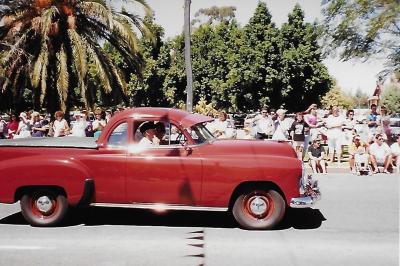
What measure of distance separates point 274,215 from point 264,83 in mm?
35661

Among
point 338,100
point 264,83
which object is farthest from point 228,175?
point 338,100

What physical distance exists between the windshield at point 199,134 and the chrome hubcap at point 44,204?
2.25 m

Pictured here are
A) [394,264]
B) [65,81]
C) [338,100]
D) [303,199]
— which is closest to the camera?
[394,264]

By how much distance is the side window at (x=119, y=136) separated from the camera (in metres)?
6.51

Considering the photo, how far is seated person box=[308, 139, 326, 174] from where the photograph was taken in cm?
1168

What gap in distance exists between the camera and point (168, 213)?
24.4 ft

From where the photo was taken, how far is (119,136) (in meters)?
6.56

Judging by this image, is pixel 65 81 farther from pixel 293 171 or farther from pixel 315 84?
pixel 315 84

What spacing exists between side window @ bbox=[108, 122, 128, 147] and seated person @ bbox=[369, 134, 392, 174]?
7555mm

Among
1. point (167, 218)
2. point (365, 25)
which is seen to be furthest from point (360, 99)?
point (167, 218)

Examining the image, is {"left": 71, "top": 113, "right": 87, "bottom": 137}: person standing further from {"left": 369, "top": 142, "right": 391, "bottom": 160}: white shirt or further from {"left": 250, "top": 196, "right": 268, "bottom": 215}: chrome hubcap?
{"left": 369, "top": 142, "right": 391, "bottom": 160}: white shirt

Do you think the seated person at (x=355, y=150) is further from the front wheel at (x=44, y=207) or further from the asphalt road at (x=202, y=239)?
the front wheel at (x=44, y=207)

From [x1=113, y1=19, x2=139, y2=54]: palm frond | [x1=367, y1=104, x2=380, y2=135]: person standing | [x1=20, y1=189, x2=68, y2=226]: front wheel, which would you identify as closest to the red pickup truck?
[x1=20, y1=189, x2=68, y2=226]: front wheel

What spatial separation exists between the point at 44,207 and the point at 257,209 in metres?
3.01
